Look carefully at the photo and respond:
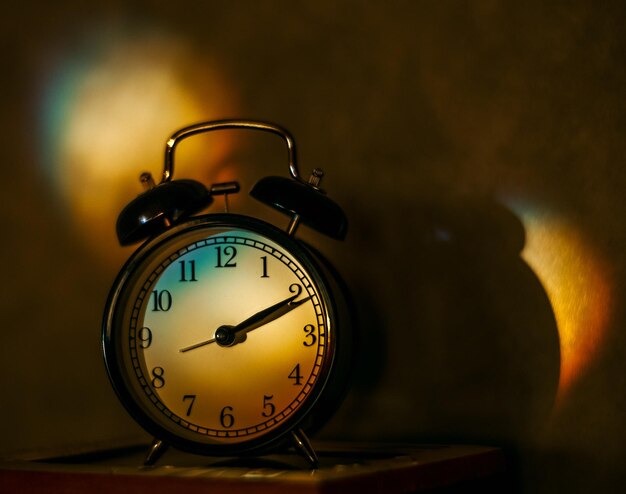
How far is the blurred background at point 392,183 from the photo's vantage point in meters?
1.29

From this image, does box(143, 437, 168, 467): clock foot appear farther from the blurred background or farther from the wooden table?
the blurred background

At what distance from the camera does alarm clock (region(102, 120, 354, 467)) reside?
1.15m

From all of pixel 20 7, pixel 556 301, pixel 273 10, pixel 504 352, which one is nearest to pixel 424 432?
pixel 504 352

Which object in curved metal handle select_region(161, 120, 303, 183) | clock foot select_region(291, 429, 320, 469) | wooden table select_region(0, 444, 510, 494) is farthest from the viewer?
curved metal handle select_region(161, 120, 303, 183)

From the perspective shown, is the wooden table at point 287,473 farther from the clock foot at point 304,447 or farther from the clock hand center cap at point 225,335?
the clock hand center cap at point 225,335

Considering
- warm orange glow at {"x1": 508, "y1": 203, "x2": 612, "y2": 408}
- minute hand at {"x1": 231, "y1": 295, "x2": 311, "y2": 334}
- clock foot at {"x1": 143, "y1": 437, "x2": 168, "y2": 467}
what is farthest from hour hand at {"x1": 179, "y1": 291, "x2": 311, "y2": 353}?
warm orange glow at {"x1": 508, "y1": 203, "x2": 612, "y2": 408}

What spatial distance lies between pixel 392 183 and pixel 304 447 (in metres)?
0.48

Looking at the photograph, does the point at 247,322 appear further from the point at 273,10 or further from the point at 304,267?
the point at 273,10

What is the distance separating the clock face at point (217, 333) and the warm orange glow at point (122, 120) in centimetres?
35

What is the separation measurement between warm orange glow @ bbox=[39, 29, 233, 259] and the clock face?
1.16ft

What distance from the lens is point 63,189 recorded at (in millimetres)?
1624

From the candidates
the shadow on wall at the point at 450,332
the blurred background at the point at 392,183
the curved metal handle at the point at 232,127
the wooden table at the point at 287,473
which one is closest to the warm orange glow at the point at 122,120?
the blurred background at the point at 392,183

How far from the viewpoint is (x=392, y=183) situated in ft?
4.60

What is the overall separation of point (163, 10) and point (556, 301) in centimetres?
86
